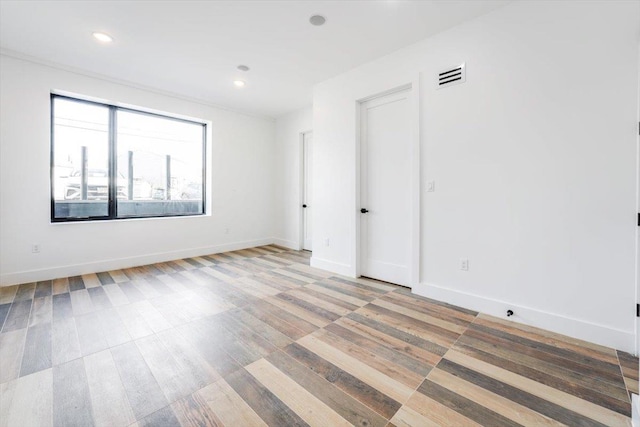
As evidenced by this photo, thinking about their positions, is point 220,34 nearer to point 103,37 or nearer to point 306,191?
point 103,37

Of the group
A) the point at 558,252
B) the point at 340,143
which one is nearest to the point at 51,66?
the point at 340,143

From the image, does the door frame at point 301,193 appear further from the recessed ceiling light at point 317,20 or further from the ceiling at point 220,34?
the recessed ceiling light at point 317,20

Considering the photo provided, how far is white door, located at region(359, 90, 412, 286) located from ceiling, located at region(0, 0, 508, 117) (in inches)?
28.8

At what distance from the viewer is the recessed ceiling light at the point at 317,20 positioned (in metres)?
2.65

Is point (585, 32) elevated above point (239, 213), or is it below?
above

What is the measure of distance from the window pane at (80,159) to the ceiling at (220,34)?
26.1 inches

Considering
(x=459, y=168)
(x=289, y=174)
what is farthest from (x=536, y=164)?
(x=289, y=174)

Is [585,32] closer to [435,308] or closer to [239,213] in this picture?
[435,308]

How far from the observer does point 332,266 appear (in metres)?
4.05

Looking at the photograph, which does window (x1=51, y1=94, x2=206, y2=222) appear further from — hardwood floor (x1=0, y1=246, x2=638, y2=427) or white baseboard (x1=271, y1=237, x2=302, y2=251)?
white baseboard (x1=271, y1=237, x2=302, y2=251)

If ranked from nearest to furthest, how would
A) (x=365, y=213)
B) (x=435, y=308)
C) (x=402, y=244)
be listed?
1. (x=435, y=308)
2. (x=402, y=244)
3. (x=365, y=213)

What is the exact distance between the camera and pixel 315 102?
14.0ft

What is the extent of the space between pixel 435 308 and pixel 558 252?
3.85 ft

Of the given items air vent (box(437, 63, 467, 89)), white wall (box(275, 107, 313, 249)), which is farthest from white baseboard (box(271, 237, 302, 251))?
air vent (box(437, 63, 467, 89))
